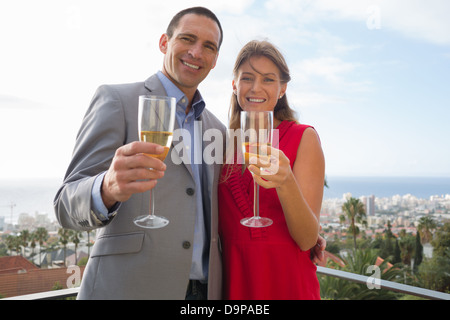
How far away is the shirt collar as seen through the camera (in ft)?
7.09

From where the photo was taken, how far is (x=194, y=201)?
1888 mm

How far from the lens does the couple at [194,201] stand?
168 cm

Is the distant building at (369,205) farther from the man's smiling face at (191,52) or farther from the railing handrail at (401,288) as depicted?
the man's smiling face at (191,52)

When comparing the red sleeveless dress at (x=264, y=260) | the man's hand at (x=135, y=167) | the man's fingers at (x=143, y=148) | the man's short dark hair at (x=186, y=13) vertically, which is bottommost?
the red sleeveless dress at (x=264, y=260)

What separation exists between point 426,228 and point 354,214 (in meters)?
5.03

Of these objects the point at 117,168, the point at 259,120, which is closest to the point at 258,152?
the point at 259,120

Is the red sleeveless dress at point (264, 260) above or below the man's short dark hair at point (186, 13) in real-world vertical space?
below

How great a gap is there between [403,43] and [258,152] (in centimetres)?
5588

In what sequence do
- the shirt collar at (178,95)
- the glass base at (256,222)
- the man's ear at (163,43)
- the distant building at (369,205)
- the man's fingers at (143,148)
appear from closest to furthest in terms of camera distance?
Result: the man's fingers at (143,148) < the glass base at (256,222) < the shirt collar at (178,95) < the man's ear at (163,43) < the distant building at (369,205)

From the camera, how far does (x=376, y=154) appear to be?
2265 inches

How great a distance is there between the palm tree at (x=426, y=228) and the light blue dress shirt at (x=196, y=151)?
1097 inches

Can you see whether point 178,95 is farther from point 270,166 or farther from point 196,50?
point 270,166

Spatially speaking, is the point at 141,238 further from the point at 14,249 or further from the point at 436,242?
the point at 436,242

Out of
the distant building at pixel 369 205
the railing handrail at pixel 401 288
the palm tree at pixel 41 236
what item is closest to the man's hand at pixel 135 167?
the railing handrail at pixel 401 288
